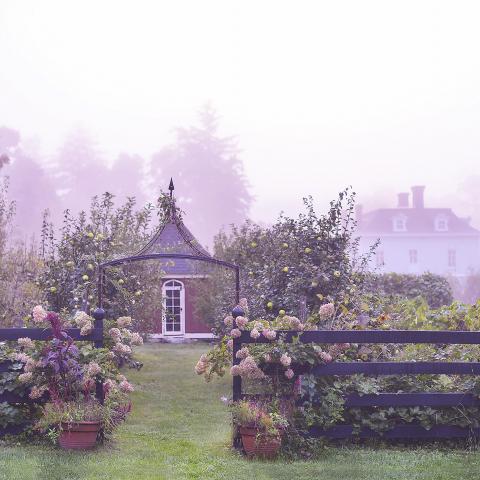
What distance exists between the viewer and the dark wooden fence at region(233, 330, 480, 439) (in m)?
7.63

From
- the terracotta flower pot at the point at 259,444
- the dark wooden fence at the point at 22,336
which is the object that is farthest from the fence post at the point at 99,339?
the terracotta flower pot at the point at 259,444

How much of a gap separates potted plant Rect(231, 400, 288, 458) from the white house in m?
43.3

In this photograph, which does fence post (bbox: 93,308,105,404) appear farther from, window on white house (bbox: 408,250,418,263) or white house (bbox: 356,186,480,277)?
window on white house (bbox: 408,250,418,263)

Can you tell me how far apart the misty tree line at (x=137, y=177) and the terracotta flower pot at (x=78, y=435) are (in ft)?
158

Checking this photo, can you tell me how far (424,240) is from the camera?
50000 millimetres

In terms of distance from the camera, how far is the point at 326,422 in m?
7.54

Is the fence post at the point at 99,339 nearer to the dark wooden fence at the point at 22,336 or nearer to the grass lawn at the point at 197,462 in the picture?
the dark wooden fence at the point at 22,336

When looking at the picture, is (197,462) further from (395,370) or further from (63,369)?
(395,370)

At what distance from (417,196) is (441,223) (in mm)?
2570

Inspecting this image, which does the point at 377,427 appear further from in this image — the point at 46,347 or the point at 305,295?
the point at 305,295

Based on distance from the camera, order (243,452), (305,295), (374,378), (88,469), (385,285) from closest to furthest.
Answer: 1. (88,469)
2. (243,452)
3. (374,378)
4. (305,295)
5. (385,285)

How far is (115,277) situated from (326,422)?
6029 millimetres

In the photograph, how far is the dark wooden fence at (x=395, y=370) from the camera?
301 inches

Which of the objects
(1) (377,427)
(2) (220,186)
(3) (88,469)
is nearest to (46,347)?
(3) (88,469)
